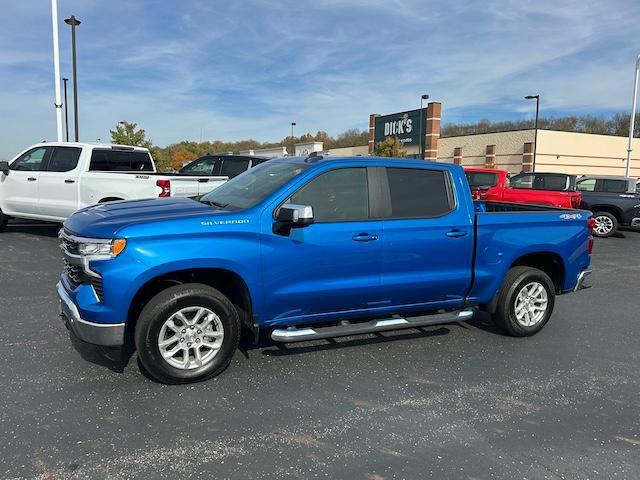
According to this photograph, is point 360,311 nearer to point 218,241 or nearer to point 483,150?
point 218,241

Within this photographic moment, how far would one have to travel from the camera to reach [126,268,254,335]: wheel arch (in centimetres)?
405

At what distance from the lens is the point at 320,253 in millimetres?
4297

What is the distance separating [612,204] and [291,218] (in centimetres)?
1381

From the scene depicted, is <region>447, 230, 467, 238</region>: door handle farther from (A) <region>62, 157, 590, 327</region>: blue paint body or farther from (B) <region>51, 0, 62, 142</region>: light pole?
(B) <region>51, 0, 62, 142</region>: light pole

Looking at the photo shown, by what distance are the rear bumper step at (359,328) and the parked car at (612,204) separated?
12.0m

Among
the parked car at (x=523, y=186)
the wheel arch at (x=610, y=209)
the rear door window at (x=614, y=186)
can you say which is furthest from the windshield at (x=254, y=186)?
the rear door window at (x=614, y=186)

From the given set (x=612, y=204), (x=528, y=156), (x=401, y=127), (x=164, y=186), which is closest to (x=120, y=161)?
(x=164, y=186)

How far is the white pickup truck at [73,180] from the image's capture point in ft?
30.4

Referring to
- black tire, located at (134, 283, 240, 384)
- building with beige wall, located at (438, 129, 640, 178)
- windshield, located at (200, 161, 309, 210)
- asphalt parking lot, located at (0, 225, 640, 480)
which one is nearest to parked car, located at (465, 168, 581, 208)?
asphalt parking lot, located at (0, 225, 640, 480)

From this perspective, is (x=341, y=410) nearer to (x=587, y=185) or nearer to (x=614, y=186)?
(x=614, y=186)

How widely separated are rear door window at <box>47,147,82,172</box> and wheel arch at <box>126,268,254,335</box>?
720cm

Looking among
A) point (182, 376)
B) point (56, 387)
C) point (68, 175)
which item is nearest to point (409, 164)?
point (182, 376)

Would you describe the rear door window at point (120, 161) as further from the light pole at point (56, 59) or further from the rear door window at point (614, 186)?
the rear door window at point (614, 186)

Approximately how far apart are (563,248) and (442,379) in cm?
227
